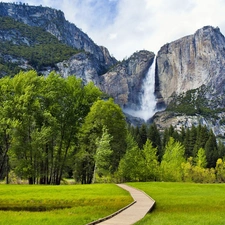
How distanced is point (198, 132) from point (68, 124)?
260 feet

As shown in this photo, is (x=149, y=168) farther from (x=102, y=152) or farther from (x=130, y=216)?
(x=130, y=216)

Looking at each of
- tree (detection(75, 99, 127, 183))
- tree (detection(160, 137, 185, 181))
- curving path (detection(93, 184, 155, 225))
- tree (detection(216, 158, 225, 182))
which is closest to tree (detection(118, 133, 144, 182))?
tree (detection(75, 99, 127, 183))

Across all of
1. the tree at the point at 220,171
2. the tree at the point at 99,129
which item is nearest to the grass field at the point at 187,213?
the tree at the point at 99,129

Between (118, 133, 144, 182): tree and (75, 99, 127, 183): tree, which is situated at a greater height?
(75, 99, 127, 183): tree

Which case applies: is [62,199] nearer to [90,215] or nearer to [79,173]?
[90,215]

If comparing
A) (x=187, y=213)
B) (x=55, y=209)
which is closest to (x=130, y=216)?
(x=187, y=213)

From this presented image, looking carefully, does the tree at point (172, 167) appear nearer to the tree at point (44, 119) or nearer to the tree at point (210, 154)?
the tree at point (44, 119)

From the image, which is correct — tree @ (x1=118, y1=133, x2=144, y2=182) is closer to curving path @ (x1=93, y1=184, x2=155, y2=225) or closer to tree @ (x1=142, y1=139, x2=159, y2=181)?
tree @ (x1=142, y1=139, x2=159, y2=181)

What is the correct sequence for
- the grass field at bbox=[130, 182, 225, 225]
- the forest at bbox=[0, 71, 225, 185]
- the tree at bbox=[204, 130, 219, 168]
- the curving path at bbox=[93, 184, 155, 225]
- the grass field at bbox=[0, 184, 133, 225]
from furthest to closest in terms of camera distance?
the tree at bbox=[204, 130, 219, 168]
the forest at bbox=[0, 71, 225, 185]
the grass field at bbox=[0, 184, 133, 225]
the grass field at bbox=[130, 182, 225, 225]
the curving path at bbox=[93, 184, 155, 225]

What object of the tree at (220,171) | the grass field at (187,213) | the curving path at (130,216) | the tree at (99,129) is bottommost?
the grass field at (187,213)

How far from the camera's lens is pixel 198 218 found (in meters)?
16.6

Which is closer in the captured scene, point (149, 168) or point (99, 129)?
point (99, 129)

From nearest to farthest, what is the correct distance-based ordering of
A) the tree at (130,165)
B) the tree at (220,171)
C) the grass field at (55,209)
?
the grass field at (55,209) → the tree at (130,165) → the tree at (220,171)

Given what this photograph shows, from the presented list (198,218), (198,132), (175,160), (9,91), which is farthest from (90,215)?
(198,132)
